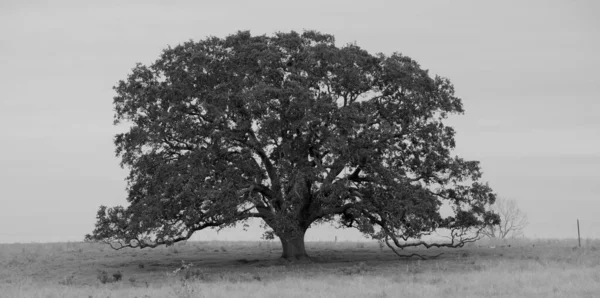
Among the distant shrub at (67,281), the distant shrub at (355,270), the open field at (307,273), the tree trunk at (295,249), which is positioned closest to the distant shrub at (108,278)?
the open field at (307,273)

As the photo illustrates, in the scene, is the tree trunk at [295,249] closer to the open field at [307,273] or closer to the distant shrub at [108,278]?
the open field at [307,273]

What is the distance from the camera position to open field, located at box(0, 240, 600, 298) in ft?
84.6

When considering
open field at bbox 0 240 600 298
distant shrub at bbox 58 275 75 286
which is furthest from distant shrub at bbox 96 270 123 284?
distant shrub at bbox 58 275 75 286

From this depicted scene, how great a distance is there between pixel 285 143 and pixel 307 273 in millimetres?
6758

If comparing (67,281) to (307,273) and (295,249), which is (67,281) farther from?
(295,249)

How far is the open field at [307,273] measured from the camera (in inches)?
1016

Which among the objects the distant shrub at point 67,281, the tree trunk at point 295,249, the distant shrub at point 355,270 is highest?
the tree trunk at point 295,249

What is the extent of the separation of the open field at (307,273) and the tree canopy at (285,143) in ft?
7.75

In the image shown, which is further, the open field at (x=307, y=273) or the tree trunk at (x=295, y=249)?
the tree trunk at (x=295, y=249)

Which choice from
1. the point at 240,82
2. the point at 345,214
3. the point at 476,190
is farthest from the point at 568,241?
the point at 240,82

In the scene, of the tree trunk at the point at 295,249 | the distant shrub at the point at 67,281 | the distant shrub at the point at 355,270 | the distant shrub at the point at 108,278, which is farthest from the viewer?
the tree trunk at the point at 295,249

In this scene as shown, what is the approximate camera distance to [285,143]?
117 ft

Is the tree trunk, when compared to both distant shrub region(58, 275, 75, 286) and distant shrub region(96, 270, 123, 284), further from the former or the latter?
distant shrub region(58, 275, 75, 286)

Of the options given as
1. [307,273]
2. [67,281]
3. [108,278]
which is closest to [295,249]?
[307,273]
